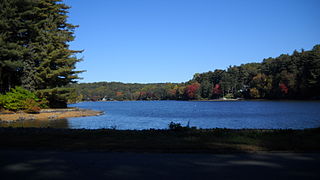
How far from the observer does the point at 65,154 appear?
9055 millimetres

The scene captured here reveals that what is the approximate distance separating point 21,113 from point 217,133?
3156cm

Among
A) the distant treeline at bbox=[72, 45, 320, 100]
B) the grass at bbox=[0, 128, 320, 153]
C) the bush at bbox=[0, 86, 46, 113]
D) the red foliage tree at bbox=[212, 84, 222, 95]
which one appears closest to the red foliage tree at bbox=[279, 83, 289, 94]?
the distant treeline at bbox=[72, 45, 320, 100]

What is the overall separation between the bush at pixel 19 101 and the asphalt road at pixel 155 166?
31680 millimetres

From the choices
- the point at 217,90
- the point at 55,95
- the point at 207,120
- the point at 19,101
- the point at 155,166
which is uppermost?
the point at 217,90

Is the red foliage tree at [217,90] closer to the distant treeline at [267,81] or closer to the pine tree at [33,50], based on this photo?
the distant treeline at [267,81]

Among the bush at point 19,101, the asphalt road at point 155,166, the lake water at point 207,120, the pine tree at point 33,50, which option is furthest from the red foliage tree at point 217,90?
the asphalt road at point 155,166

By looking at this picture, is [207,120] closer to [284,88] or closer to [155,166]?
[155,166]

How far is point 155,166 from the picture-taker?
7.45 m

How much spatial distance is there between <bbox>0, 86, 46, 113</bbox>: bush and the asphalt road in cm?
3168

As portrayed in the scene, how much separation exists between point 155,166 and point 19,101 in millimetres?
35660

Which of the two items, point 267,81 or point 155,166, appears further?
point 267,81

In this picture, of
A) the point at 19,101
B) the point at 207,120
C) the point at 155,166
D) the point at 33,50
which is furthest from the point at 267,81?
the point at 155,166

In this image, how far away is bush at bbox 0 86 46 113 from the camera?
37562 mm

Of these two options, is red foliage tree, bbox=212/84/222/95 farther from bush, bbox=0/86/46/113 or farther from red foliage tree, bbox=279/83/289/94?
bush, bbox=0/86/46/113
